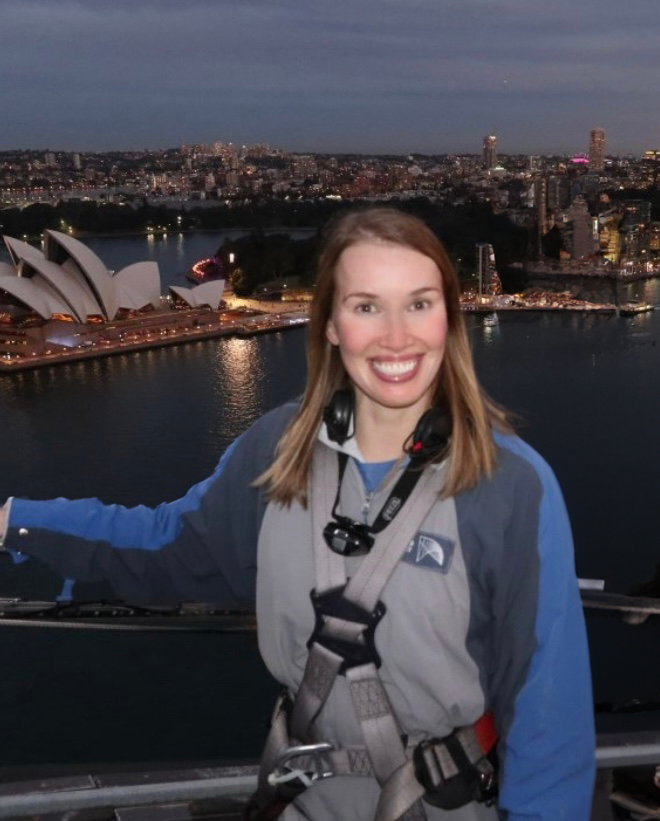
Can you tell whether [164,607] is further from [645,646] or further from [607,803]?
[645,646]

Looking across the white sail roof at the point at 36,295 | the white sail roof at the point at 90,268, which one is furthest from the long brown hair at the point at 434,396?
the white sail roof at the point at 90,268

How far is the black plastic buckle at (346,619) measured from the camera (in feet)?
1.29

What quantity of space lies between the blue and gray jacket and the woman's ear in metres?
0.06

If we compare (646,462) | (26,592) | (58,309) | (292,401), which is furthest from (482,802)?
(58,309)

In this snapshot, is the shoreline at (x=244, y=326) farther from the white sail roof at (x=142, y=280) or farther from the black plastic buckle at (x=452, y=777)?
the black plastic buckle at (x=452, y=777)

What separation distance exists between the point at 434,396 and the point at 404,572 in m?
0.10

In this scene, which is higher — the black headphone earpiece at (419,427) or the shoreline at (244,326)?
the black headphone earpiece at (419,427)

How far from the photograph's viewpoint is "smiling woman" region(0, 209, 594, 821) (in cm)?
39

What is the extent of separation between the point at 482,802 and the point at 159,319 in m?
10.6

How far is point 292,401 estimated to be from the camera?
482 mm

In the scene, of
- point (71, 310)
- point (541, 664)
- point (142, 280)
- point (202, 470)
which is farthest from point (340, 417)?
point (142, 280)

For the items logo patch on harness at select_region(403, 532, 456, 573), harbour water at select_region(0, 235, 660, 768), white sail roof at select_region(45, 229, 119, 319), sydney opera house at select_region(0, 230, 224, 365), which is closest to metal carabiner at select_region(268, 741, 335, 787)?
logo patch on harness at select_region(403, 532, 456, 573)

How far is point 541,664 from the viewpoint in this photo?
1.29 feet

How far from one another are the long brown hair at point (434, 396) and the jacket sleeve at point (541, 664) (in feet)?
0.07
